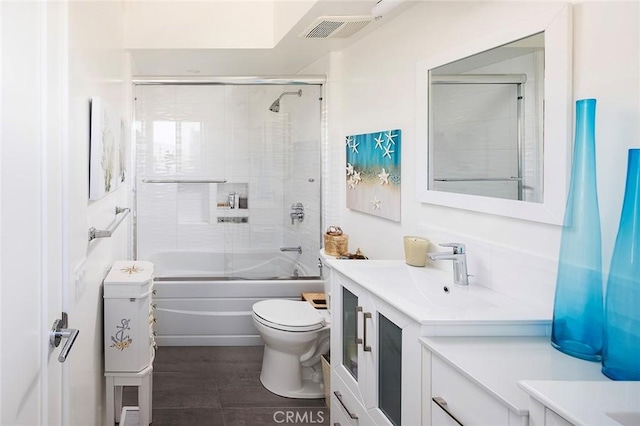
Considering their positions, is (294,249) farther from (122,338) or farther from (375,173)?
(122,338)

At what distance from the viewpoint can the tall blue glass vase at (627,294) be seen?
3.79 ft

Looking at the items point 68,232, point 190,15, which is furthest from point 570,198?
point 190,15

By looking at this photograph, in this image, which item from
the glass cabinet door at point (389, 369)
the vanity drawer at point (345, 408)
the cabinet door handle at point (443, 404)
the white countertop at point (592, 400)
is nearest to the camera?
the white countertop at point (592, 400)

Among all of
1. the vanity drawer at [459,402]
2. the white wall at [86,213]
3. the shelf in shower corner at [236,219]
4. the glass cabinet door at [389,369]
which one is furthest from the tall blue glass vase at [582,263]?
the shelf in shower corner at [236,219]

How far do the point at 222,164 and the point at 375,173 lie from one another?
182 cm

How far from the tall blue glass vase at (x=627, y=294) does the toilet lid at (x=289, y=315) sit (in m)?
2.06

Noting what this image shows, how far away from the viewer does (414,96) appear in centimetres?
265

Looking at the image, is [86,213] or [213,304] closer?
[86,213]

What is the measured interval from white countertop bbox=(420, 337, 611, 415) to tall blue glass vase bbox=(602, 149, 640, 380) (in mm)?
69

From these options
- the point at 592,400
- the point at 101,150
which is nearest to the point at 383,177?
the point at 101,150

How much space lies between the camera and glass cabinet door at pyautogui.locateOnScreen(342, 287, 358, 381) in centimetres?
221

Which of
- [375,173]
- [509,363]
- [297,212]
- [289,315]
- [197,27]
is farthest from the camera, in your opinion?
[297,212]

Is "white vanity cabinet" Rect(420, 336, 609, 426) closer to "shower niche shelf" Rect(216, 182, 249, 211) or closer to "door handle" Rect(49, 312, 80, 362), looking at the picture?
"door handle" Rect(49, 312, 80, 362)

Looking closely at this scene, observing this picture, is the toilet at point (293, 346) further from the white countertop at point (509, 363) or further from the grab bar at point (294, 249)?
the white countertop at point (509, 363)
